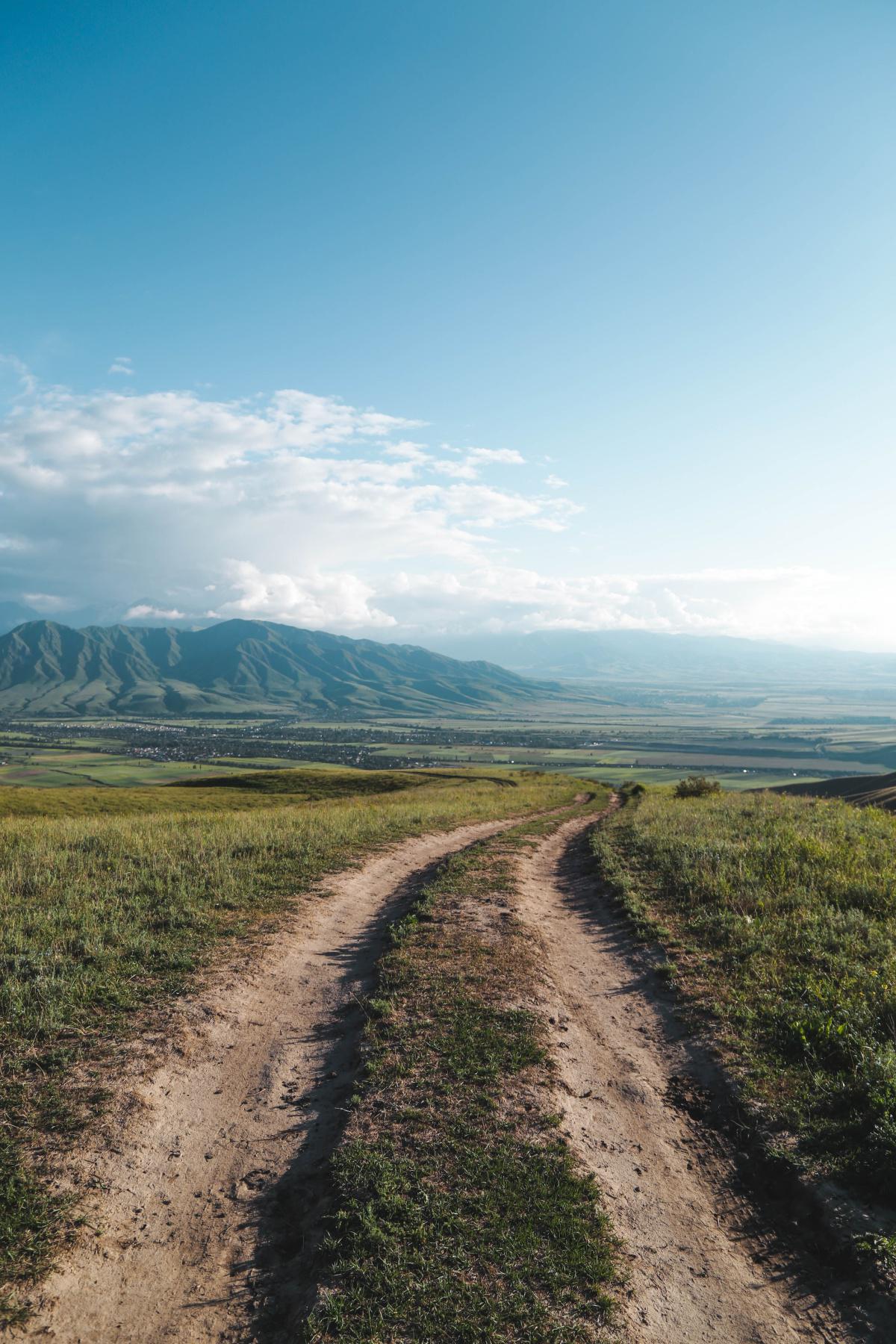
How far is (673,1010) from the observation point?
1221 centimetres

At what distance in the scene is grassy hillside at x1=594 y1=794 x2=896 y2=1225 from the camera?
28.2 feet

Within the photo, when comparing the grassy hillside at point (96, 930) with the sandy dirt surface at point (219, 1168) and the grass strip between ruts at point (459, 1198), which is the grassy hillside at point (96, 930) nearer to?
the sandy dirt surface at point (219, 1168)

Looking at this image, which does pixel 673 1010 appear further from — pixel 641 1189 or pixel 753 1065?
pixel 641 1189

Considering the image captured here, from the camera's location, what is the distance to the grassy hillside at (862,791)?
144 ft

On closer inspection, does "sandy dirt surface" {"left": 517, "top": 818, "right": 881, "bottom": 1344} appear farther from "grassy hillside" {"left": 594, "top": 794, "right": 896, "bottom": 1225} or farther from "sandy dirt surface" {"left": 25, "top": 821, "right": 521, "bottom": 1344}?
"sandy dirt surface" {"left": 25, "top": 821, "right": 521, "bottom": 1344}

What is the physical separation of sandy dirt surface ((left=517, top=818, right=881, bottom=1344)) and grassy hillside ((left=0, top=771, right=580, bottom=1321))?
6683mm

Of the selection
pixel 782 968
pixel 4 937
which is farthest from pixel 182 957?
pixel 782 968

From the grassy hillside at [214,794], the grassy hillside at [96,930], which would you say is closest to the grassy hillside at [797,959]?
the grassy hillside at [96,930]

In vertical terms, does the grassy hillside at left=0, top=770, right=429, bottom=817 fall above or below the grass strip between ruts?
below

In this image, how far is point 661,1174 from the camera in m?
8.18

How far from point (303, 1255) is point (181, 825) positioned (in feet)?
78.7

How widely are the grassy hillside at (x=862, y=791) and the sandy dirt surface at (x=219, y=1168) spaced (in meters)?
41.7

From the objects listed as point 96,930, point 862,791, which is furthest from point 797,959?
point 862,791

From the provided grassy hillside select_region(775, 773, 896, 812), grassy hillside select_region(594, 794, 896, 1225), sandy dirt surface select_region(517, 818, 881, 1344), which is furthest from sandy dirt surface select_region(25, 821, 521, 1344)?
grassy hillside select_region(775, 773, 896, 812)
